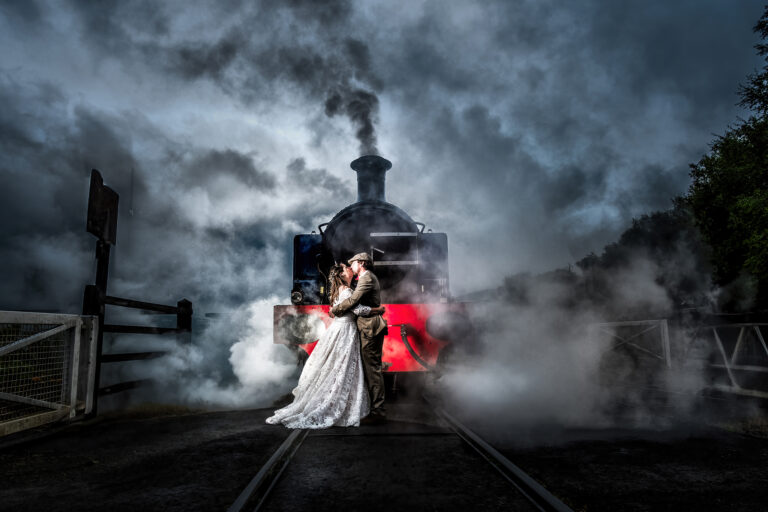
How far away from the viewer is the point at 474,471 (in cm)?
285

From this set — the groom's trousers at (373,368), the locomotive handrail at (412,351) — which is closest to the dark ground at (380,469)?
the groom's trousers at (373,368)

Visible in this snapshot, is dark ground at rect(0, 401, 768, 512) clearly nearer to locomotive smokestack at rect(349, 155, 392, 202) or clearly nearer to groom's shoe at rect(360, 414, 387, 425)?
groom's shoe at rect(360, 414, 387, 425)

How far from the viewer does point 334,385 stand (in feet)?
14.4

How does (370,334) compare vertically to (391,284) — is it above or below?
below

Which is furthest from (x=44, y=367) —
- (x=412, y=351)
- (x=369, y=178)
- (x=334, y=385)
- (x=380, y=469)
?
(x=369, y=178)

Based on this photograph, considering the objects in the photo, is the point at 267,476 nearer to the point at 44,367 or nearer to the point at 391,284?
the point at 44,367

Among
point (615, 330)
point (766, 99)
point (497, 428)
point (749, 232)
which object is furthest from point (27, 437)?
point (766, 99)

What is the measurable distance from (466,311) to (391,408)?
1.59m

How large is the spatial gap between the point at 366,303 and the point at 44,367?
9.73 feet

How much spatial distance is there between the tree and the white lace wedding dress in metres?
13.3

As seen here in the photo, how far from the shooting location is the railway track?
235 cm

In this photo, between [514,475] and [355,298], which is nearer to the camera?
[514,475]

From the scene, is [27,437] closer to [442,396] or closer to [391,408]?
[391,408]

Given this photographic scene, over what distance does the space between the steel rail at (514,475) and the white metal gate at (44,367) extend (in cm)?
362
